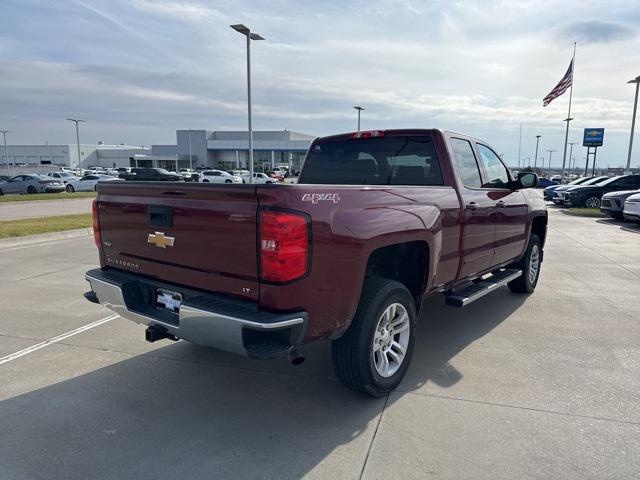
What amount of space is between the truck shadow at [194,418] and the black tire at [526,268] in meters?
2.38

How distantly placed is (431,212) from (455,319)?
6.61 feet

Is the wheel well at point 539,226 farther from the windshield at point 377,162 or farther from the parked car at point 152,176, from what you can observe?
the parked car at point 152,176

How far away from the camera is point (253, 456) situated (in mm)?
2688

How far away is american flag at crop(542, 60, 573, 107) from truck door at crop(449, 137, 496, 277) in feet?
95.0

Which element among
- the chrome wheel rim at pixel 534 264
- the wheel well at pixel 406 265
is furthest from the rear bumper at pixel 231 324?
the chrome wheel rim at pixel 534 264

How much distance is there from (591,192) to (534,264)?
1777 centimetres

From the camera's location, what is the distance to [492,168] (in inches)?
206

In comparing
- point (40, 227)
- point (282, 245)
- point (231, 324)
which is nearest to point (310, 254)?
point (282, 245)

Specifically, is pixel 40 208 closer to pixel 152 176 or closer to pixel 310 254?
pixel 152 176

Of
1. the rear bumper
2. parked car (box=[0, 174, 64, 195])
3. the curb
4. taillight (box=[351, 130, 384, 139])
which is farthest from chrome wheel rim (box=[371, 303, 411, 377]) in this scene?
parked car (box=[0, 174, 64, 195])

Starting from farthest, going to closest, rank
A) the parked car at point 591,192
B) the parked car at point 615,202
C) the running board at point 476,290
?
the parked car at point 591,192, the parked car at point 615,202, the running board at point 476,290

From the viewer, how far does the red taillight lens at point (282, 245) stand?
8.43 feet

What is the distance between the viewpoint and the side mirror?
16.8 feet

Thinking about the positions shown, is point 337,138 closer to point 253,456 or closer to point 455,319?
point 455,319
